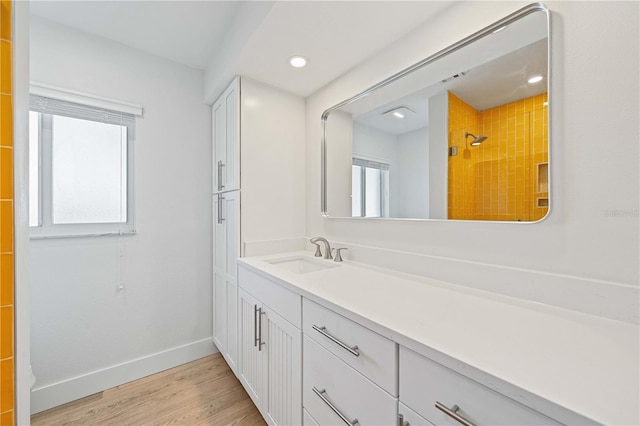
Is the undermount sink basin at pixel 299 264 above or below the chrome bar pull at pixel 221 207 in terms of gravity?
below

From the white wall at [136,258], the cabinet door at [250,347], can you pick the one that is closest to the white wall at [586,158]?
the cabinet door at [250,347]

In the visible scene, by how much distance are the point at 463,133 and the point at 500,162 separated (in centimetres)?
21

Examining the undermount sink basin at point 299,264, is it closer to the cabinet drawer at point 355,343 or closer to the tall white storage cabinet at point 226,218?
the tall white storage cabinet at point 226,218

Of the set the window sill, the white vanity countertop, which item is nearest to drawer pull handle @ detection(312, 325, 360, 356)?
the white vanity countertop

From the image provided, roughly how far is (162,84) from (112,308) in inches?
68.2

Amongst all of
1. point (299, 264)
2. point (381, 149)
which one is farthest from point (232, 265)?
point (381, 149)

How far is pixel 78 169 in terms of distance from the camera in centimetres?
180

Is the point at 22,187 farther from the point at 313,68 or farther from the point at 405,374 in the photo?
the point at 313,68

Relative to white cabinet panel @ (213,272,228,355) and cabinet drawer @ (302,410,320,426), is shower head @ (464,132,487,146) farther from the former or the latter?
white cabinet panel @ (213,272,228,355)

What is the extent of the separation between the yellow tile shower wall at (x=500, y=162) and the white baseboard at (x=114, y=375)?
2249mm

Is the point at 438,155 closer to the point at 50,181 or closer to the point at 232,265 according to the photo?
the point at 232,265

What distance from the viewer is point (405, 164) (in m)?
1.44

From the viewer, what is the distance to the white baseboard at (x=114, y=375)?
1.67 metres

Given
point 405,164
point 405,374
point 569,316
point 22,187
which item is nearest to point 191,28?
point 22,187
